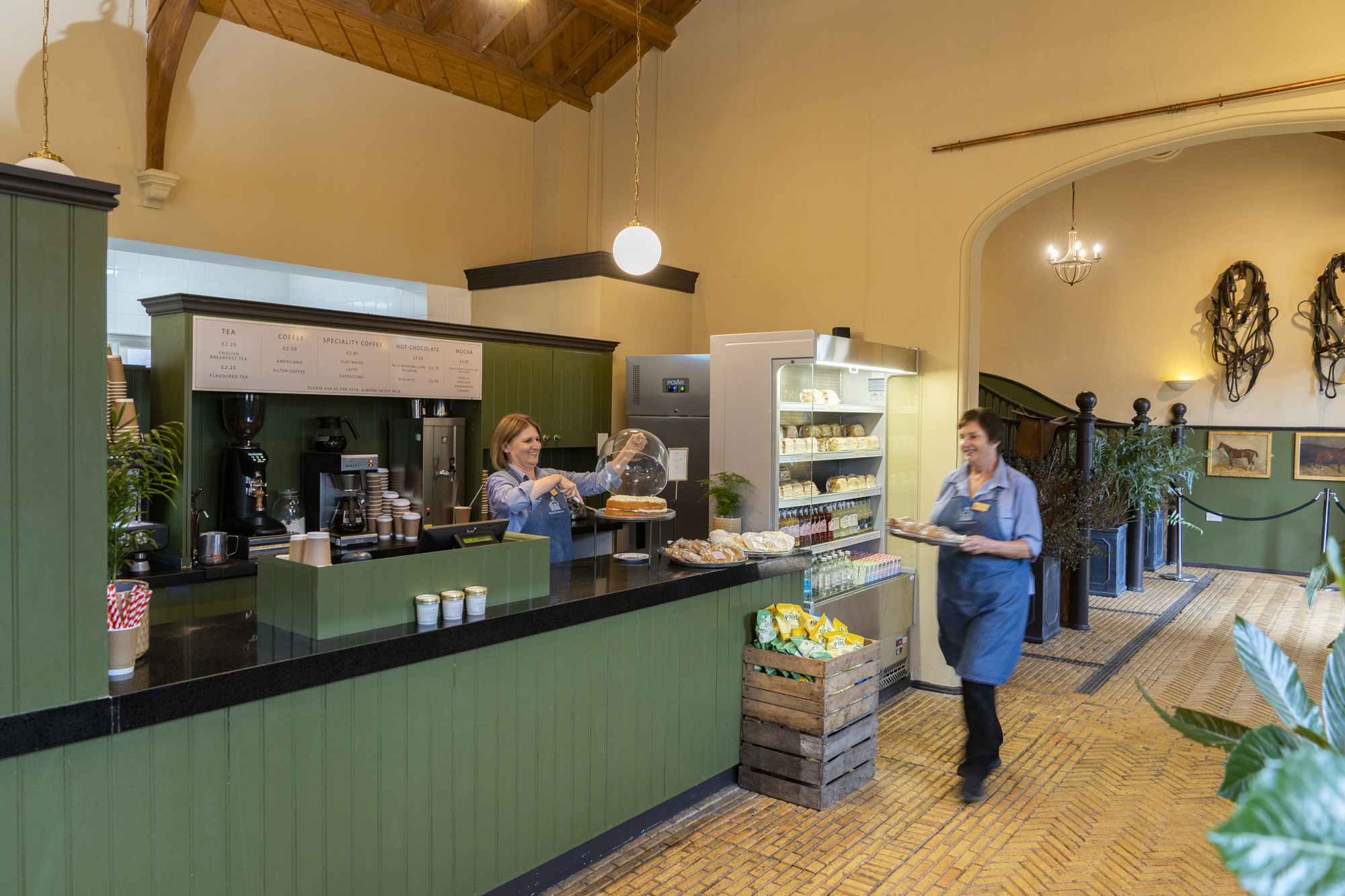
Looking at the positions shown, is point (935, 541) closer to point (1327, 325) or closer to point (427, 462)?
point (427, 462)

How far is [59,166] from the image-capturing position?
409 centimetres

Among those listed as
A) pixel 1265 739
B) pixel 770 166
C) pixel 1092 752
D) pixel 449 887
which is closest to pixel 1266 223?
pixel 770 166

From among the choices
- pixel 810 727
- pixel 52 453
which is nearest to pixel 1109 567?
pixel 810 727

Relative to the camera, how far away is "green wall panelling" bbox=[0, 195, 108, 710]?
2.05m

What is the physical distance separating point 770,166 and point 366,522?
12.7 ft

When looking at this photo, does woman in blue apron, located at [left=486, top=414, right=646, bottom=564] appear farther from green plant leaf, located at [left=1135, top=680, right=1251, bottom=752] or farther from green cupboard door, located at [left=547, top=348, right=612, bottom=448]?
green plant leaf, located at [left=1135, top=680, right=1251, bottom=752]

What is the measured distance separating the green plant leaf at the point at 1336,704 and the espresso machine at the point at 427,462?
18.3 feet

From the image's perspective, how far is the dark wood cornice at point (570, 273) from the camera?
6.68 meters

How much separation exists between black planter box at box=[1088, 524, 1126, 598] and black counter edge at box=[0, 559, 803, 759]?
693cm

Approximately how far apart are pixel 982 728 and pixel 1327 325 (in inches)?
327

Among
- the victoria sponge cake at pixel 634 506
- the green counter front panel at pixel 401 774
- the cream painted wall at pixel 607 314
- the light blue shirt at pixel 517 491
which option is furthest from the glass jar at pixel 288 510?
the green counter front panel at pixel 401 774

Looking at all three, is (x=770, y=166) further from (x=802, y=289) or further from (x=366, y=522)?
(x=366, y=522)

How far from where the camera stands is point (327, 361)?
541cm

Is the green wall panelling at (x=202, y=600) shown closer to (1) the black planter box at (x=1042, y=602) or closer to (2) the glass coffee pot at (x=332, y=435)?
(2) the glass coffee pot at (x=332, y=435)
